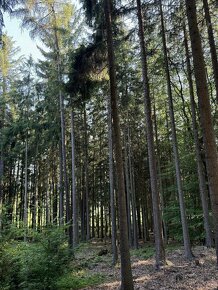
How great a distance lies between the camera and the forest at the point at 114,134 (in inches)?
300

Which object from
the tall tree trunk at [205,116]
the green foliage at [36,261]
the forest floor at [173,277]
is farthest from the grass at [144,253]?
the tall tree trunk at [205,116]

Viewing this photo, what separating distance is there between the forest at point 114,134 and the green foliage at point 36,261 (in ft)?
0.09

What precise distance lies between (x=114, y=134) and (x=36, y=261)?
382cm

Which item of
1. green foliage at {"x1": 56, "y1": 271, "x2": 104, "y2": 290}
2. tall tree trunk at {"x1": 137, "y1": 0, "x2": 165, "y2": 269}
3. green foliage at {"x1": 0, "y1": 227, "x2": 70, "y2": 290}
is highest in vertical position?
tall tree trunk at {"x1": 137, "y1": 0, "x2": 165, "y2": 269}


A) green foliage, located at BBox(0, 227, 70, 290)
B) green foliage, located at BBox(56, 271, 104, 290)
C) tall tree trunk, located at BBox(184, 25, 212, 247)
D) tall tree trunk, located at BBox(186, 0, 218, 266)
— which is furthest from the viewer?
tall tree trunk, located at BBox(184, 25, 212, 247)

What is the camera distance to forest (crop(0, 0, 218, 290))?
7613mm

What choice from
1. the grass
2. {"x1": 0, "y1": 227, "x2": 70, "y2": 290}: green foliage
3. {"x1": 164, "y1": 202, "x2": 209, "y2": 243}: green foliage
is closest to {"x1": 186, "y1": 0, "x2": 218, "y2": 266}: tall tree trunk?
{"x1": 0, "y1": 227, "x2": 70, "y2": 290}: green foliage

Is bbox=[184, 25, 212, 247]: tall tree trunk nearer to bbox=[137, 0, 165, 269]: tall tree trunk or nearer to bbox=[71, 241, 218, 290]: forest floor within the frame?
bbox=[71, 241, 218, 290]: forest floor

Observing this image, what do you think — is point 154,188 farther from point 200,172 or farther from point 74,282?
point 74,282

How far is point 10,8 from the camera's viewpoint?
9422 millimetres

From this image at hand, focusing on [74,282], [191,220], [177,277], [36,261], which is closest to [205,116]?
[177,277]

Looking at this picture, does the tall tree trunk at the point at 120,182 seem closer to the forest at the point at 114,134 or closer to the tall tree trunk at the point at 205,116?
the forest at the point at 114,134

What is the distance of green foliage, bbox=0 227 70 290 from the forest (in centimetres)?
3

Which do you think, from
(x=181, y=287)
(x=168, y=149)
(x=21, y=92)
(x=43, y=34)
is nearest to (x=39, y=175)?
(x=21, y=92)
